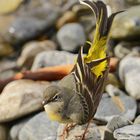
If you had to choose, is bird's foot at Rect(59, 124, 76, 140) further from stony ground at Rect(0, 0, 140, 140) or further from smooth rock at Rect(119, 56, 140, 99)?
smooth rock at Rect(119, 56, 140, 99)

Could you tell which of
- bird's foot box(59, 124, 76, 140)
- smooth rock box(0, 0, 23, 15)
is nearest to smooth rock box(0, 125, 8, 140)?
bird's foot box(59, 124, 76, 140)

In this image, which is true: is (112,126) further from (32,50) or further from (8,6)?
(8,6)

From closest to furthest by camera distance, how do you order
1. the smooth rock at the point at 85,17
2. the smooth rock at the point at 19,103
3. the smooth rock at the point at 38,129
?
1. the smooth rock at the point at 38,129
2. the smooth rock at the point at 19,103
3. the smooth rock at the point at 85,17

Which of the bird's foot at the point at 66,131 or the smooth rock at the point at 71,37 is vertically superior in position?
the bird's foot at the point at 66,131

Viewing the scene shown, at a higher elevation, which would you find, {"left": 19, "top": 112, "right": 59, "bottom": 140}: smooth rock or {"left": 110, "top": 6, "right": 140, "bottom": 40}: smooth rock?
{"left": 110, "top": 6, "right": 140, "bottom": 40}: smooth rock

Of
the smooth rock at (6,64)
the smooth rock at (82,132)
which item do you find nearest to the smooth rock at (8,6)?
the smooth rock at (6,64)

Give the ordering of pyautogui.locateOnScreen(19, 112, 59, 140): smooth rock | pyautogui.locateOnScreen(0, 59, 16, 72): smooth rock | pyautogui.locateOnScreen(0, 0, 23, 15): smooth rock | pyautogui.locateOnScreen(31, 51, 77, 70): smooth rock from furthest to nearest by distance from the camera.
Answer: pyautogui.locateOnScreen(0, 0, 23, 15): smooth rock < pyautogui.locateOnScreen(0, 59, 16, 72): smooth rock < pyautogui.locateOnScreen(31, 51, 77, 70): smooth rock < pyautogui.locateOnScreen(19, 112, 59, 140): smooth rock

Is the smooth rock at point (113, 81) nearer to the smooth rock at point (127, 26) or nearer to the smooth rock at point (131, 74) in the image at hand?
the smooth rock at point (131, 74)
